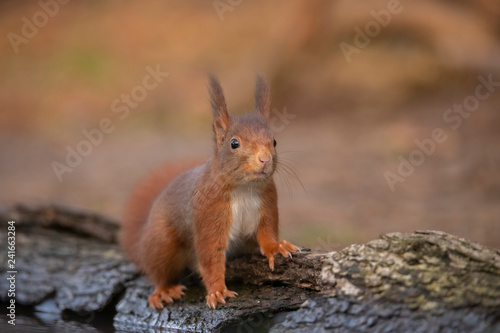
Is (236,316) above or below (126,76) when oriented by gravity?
below

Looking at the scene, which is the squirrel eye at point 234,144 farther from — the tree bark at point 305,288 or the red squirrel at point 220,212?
the tree bark at point 305,288

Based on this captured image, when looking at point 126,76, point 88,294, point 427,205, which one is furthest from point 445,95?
point 88,294

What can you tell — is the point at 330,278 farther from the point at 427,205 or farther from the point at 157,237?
the point at 427,205

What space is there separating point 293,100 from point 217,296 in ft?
28.4

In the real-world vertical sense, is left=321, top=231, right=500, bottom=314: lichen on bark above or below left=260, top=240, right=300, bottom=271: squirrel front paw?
below

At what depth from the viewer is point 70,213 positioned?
538 centimetres

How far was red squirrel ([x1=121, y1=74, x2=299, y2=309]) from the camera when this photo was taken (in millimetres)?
3512

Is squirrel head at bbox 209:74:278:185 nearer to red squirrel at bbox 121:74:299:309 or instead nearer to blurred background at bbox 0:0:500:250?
red squirrel at bbox 121:74:299:309

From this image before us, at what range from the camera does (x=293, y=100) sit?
39.2 ft

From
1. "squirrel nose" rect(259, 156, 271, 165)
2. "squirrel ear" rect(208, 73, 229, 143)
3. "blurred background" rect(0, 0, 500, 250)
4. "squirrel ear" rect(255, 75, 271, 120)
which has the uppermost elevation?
"blurred background" rect(0, 0, 500, 250)

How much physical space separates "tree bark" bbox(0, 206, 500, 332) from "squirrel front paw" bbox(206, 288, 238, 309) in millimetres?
37

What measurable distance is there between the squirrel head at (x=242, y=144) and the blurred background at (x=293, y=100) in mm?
2995

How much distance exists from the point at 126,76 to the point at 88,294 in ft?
30.8

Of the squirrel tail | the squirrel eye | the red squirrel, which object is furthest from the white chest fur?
the squirrel tail
